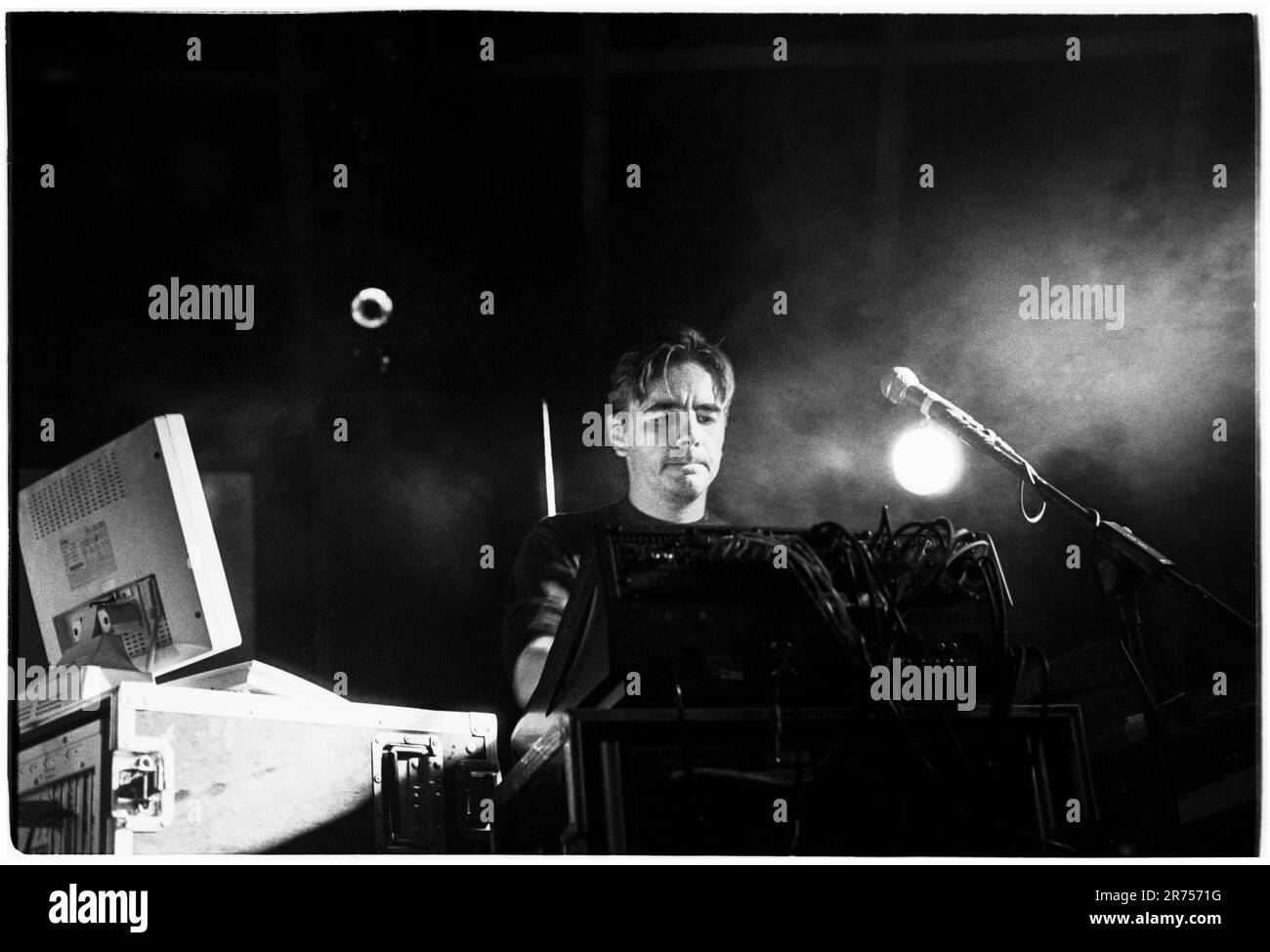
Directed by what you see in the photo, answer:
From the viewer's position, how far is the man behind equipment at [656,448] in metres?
2.27

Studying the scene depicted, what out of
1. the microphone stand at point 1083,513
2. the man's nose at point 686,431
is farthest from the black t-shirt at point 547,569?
the microphone stand at point 1083,513

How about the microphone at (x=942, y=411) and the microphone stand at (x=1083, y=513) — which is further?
the microphone at (x=942, y=411)

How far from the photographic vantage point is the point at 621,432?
7.58ft

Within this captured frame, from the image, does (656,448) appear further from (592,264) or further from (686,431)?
(592,264)

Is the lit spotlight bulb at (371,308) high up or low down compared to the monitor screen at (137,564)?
up

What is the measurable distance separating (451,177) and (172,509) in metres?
0.79

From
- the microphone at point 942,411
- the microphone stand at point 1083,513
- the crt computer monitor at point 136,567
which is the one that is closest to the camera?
the crt computer monitor at point 136,567

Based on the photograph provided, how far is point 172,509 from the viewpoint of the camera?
190cm

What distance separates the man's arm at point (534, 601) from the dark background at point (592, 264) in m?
0.04

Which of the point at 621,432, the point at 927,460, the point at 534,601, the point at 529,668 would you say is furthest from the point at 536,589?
the point at 927,460

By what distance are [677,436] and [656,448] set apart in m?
0.04

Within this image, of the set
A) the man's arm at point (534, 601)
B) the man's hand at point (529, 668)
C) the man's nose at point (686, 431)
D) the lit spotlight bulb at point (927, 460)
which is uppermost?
the man's nose at point (686, 431)

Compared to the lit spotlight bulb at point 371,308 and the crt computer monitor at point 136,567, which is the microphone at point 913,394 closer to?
the lit spotlight bulb at point 371,308
